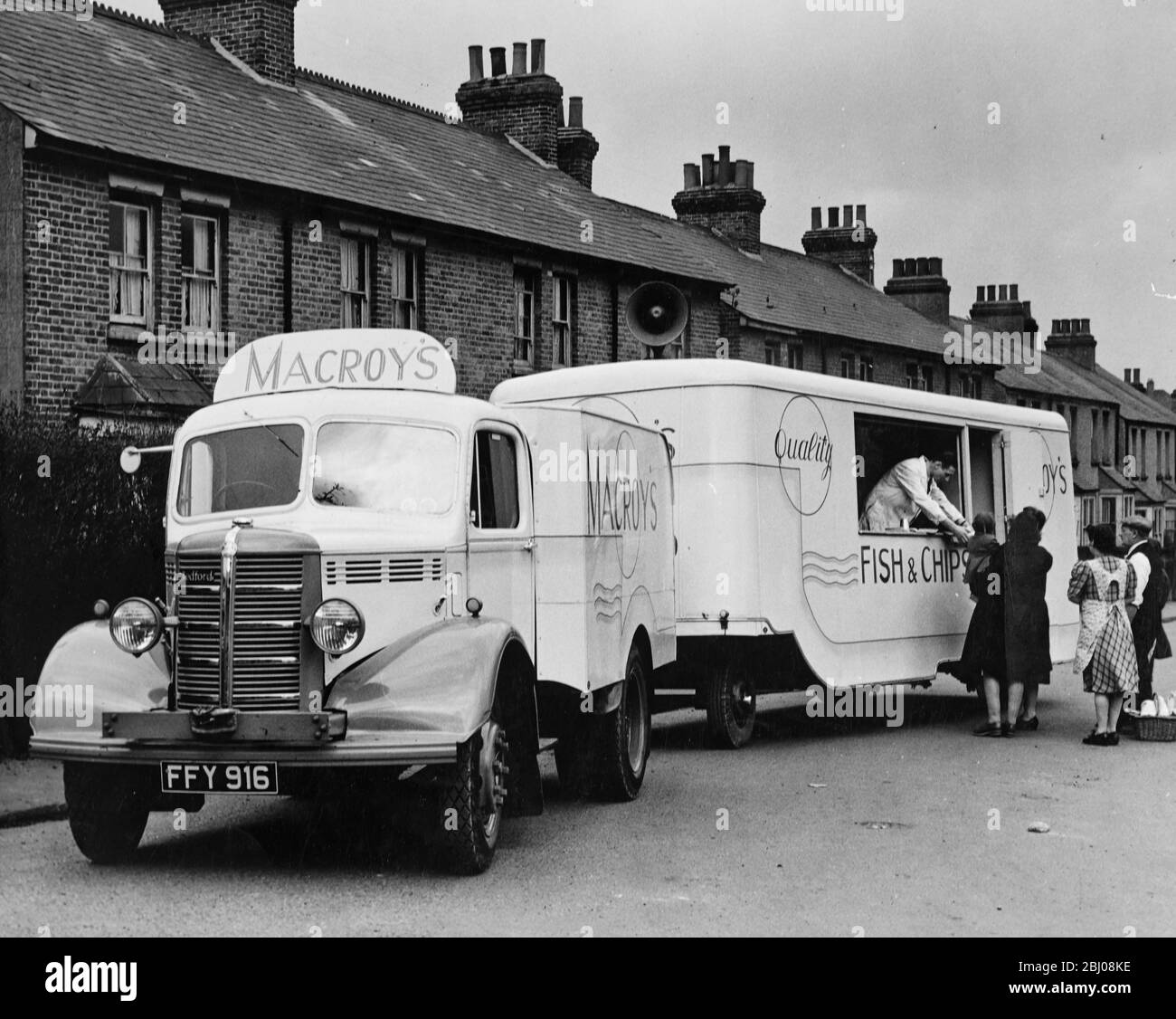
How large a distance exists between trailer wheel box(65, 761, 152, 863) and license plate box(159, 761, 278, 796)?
2.08 feet

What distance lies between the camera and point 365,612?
805 centimetres

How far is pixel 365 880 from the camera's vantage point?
770 centimetres

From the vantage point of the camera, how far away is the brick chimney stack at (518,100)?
33.3 metres

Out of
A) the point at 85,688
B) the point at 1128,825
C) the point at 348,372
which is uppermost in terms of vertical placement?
the point at 348,372

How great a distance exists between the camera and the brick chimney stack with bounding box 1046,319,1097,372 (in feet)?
219

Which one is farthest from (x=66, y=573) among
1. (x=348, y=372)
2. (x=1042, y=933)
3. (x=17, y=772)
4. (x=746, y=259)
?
(x=746, y=259)

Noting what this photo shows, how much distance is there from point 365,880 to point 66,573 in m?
4.71

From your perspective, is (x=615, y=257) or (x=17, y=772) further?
(x=615, y=257)

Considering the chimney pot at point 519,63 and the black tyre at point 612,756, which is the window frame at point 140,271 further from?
the chimney pot at point 519,63

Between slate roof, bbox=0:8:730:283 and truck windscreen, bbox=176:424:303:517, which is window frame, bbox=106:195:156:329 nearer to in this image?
slate roof, bbox=0:8:730:283

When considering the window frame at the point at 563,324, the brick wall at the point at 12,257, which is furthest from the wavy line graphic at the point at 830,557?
the window frame at the point at 563,324

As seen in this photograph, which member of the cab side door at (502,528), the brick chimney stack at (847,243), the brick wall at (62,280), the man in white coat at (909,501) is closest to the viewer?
the cab side door at (502,528)

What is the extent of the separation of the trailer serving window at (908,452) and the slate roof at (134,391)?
7.53 m

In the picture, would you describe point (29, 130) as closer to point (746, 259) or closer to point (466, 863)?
point (466, 863)
